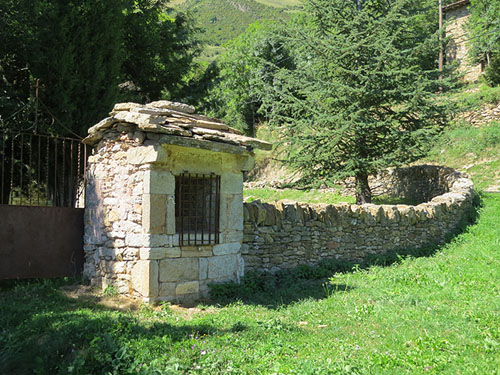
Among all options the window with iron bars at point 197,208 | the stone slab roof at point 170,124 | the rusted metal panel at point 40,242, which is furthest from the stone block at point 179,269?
the rusted metal panel at point 40,242

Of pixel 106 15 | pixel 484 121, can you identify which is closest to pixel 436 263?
pixel 106 15

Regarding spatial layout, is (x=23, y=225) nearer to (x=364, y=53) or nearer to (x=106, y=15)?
(x=106, y=15)

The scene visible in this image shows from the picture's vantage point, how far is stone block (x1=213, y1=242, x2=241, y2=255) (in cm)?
630

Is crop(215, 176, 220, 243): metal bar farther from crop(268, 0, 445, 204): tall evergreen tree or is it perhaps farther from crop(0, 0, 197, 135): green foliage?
crop(268, 0, 445, 204): tall evergreen tree

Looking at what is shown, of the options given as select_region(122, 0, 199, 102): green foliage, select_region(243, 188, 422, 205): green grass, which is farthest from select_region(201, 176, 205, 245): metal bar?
select_region(243, 188, 422, 205): green grass

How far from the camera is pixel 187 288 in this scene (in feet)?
19.4

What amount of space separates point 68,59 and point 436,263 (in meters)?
9.36

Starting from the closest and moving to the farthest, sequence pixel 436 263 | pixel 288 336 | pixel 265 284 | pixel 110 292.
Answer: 1. pixel 288 336
2. pixel 110 292
3. pixel 265 284
4. pixel 436 263

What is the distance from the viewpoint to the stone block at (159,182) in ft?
18.5

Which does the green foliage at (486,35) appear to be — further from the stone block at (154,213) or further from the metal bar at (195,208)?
the stone block at (154,213)

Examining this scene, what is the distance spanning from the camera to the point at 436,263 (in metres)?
7.98

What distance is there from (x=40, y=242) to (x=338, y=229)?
578cm

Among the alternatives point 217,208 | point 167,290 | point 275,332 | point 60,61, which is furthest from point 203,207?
point 60,61

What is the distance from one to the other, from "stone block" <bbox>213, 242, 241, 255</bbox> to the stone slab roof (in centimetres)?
168
